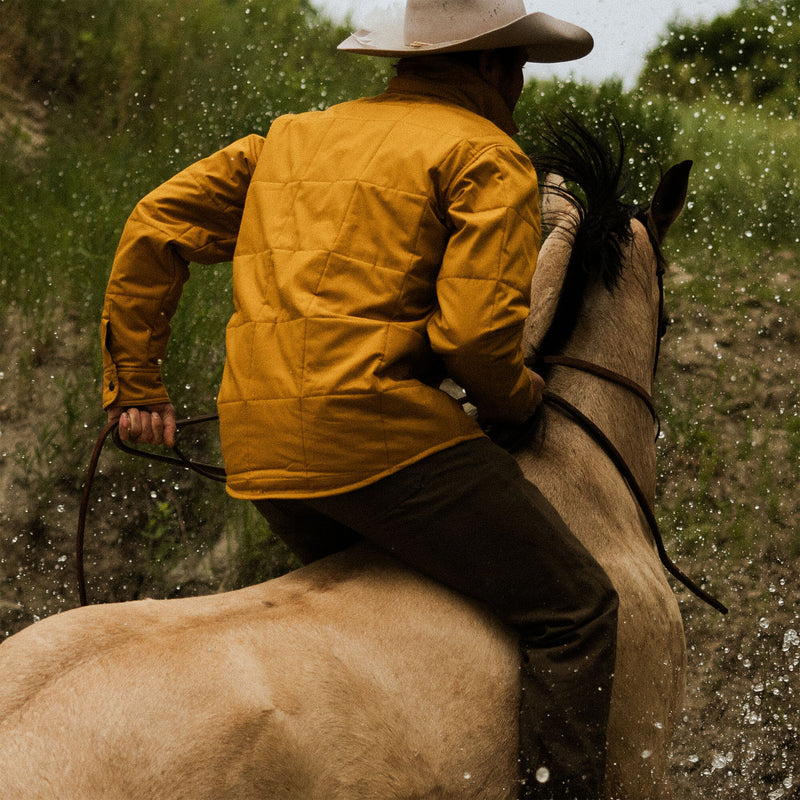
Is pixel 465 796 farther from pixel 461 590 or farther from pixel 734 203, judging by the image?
pixel 734 203

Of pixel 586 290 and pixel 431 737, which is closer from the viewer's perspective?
pixel 431 737

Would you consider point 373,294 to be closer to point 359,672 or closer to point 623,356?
point 359,672

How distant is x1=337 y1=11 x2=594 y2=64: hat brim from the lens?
7.34ft

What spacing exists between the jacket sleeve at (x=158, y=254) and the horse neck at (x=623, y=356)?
3.76 ft

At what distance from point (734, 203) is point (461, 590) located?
531 cm

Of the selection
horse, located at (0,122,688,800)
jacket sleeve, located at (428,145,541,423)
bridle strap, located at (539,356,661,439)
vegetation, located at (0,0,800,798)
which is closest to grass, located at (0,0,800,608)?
vegetation, located at (0,0,800,798)

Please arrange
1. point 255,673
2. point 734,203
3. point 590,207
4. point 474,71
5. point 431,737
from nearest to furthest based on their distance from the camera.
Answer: point 255,673 < point 431,737 < point 474,71 < point 590,207 < point 734,203

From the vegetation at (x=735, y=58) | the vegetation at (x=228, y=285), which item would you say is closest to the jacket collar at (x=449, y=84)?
the vegetation at (x=228, y=285)

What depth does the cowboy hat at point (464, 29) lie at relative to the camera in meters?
2.24

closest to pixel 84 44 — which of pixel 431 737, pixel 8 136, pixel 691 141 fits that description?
pixel 8 136

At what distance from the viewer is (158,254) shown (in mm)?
2445

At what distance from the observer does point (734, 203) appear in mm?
6508

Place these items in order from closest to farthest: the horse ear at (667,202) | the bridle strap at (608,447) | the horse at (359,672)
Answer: the horse at (359,672) < the bridle strap at (608,447) < the horse ear at (667,202)

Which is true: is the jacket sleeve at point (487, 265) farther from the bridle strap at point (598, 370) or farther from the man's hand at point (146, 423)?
the man's hand at point (146, 423)
